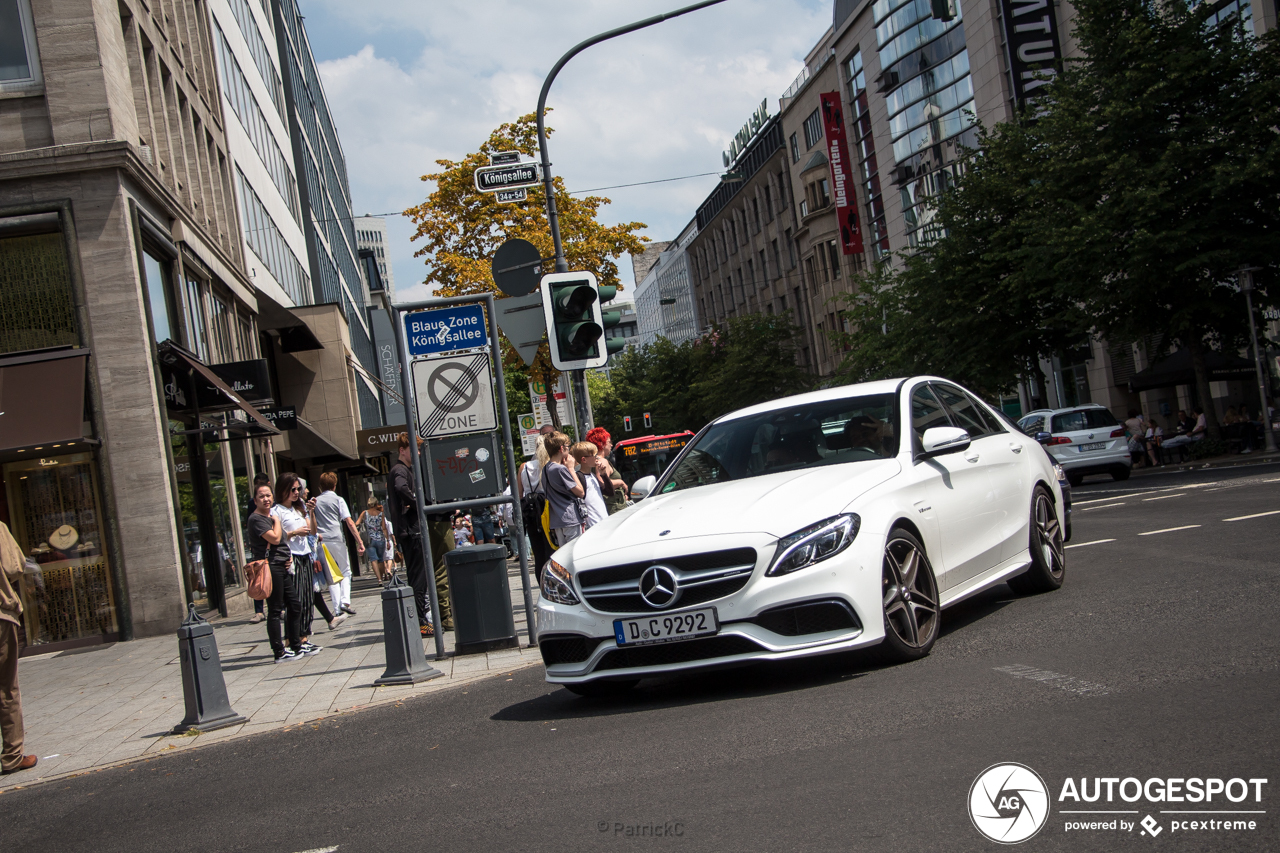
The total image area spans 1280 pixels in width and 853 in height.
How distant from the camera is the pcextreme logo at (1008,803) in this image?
3637 millimetres

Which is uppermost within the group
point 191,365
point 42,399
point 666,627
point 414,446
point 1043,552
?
point 191,365

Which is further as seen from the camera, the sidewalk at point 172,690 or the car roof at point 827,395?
the sidewalk at point 172,690

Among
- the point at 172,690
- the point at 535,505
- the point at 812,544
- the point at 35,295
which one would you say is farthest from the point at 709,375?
the point at 812,544

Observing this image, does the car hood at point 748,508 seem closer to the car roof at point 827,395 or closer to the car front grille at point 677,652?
the car front grille at point 677,652

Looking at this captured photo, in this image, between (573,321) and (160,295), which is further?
(160,295)

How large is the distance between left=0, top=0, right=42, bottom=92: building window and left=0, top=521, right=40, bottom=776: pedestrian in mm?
11348

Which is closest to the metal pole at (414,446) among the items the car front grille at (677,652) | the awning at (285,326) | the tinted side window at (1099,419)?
the car front grille at (677,652)

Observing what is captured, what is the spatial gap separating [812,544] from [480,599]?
4.79 m

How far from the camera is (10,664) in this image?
24.8 ft

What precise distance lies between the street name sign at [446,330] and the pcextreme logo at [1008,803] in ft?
22.7

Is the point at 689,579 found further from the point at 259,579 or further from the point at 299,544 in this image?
the point at 299,544

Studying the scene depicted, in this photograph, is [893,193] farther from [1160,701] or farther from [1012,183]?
[1160,701]

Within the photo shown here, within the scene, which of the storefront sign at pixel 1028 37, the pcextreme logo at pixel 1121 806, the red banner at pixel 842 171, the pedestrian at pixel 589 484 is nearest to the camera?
the pcextreme logo at pixel 1121 806

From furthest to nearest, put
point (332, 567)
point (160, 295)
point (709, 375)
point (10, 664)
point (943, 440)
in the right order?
point (709, 375) → point (160, 295) → point (332, 567) → point (10, 664) → point (943, 440)
